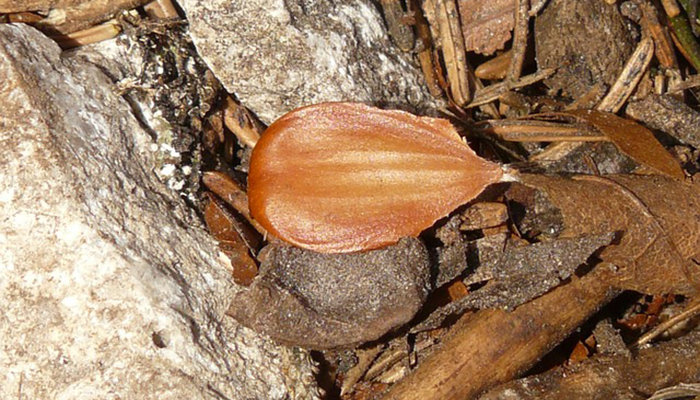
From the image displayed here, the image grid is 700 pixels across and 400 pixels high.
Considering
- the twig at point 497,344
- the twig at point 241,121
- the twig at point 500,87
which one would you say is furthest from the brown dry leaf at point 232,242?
the twig at point 500,87

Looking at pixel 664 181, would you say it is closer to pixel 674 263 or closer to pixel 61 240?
pixel 674 263

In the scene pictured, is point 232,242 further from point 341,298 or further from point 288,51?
point 288,51

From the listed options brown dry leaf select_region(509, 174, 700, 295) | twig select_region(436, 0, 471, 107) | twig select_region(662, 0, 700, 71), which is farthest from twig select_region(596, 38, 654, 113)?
twig select_region(436, 0, 471, 107)

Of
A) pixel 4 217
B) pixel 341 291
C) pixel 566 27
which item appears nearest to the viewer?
pixel 4 217

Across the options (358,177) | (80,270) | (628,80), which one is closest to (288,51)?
(358,177)

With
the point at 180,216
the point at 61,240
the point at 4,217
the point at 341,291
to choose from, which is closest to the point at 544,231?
the point at 341,291

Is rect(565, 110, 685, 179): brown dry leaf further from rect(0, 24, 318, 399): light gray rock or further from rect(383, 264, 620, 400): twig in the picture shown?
rect(0, 24, 318, 399): light gray rock
